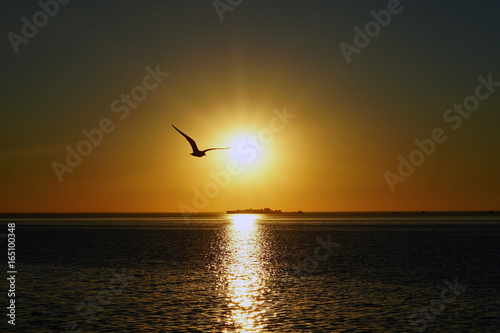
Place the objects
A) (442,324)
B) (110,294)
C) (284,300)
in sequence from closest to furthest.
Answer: (442,324), (284,300), (110,294)

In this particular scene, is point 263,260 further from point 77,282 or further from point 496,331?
point 496,331

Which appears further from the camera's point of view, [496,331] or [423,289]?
[423,289]

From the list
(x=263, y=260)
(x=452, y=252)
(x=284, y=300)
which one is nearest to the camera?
(x=284, y=300)

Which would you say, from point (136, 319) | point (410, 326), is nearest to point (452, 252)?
point (410, 326)

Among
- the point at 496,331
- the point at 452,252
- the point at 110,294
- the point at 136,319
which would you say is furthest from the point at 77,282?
the point at 452,252

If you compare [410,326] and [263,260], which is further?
[263,260]

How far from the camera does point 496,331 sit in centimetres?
3372

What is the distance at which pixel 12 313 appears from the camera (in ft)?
125

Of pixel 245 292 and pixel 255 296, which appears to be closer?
pixel 255 296

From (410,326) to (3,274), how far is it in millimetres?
43782

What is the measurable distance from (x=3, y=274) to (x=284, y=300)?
32829 mm

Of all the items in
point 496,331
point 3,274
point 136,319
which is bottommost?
point 496,331

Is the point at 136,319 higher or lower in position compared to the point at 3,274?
lower

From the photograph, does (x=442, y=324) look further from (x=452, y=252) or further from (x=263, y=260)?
(x=452, y=252)
